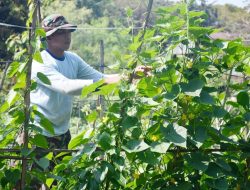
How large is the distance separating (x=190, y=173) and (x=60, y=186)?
0.49 m

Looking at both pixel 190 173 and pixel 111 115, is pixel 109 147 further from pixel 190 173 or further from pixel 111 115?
pixel 190 173

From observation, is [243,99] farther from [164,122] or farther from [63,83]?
[63,83]

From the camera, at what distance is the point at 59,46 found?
11.2 ft

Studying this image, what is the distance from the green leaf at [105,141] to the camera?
6.33ft

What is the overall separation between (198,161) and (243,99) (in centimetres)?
32

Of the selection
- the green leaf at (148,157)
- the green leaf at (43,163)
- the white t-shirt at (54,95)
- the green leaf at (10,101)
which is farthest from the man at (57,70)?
the green leaf at (148,157)

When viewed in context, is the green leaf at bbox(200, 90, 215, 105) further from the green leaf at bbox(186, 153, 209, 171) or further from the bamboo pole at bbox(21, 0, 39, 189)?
the bamboo pole at bbox(21, 0, 39, 189)

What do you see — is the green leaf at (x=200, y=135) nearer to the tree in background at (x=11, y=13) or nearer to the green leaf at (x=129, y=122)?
the green leaf at (x=129, y=122)

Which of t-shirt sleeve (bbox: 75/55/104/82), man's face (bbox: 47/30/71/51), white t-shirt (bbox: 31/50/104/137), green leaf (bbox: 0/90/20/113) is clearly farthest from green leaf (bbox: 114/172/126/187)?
t-shirt sleeve (bbox: 75/55/104/82)

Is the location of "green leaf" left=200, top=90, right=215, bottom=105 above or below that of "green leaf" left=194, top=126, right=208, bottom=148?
above

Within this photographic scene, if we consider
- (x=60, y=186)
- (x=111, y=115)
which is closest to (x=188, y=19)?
(x=111, y=115)

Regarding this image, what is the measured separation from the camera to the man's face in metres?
3.40

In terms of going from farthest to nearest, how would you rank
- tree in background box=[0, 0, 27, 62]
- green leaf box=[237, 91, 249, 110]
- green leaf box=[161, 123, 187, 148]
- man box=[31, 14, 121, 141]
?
1. tree in background box=[0, 0, 27, 62]
2. man box=[31, 14, 121, 141]
3. green leaf box=[237, 91, 249, 110]
4. green leaf box=[161, 123, 187, 148]

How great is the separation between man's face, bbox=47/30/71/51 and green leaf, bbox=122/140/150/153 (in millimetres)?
1607
